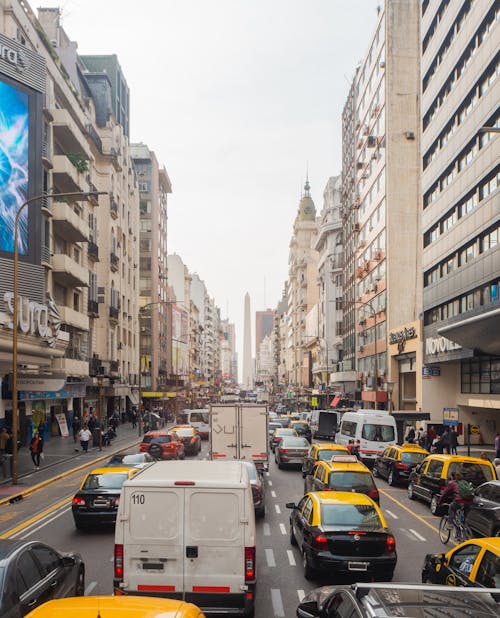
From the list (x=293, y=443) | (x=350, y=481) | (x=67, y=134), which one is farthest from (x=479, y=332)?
(x=67, y=134)

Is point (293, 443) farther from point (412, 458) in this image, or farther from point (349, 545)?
point (349, 545)

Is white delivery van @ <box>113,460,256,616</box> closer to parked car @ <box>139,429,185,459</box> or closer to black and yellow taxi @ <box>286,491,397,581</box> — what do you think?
black and yellow taxi @ <box>286,491,397,581</box>

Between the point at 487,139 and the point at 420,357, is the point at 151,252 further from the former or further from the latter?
the point at 487,139

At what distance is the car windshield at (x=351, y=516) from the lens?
11.7 meters

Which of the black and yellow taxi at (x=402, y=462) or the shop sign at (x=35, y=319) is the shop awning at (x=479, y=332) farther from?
the shop sign at (x=35, y=319)

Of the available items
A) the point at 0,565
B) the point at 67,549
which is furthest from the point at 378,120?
the point at 0,565

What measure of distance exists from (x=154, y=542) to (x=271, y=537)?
25.2ft

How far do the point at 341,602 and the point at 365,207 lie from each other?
65269 millimetres

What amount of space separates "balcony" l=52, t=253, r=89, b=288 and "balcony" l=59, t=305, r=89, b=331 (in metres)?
2.11

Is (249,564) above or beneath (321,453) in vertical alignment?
above

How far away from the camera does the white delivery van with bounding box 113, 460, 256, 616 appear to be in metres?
8.48

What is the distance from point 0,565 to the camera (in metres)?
7.61

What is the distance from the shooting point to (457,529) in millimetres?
15000

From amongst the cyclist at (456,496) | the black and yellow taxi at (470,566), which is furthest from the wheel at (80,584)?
the cyclist at (456,496)
